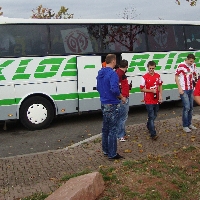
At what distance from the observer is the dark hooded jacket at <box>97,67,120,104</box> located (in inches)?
272

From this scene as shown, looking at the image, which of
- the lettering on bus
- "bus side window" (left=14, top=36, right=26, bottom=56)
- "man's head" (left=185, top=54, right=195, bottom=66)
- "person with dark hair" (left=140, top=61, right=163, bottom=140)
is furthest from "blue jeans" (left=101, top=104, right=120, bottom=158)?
the lettering on bus

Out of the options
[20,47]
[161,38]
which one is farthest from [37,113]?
[161,38]

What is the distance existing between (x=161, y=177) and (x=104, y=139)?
1.89 metres

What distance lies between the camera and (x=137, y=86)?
41.6 feet

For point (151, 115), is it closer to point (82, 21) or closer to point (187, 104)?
point (187, 104)

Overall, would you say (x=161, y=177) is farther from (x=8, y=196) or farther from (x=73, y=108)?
(x=73, y=108)

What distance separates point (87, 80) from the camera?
38.4 ft

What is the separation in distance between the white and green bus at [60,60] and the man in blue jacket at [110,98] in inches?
170

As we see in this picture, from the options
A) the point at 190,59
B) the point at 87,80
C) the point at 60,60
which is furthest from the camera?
the point at 87,80

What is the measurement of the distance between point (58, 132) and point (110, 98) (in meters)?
4.45

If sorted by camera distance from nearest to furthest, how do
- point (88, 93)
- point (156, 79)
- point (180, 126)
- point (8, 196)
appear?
1. point (8, 196)
2. point (156, 79)
3. point (180, 126)
4. point (88, 93)

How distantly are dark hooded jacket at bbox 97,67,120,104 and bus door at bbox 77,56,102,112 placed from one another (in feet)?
14.5

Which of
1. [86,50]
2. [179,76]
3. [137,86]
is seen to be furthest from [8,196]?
[137,86]

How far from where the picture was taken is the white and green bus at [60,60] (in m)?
10.9
